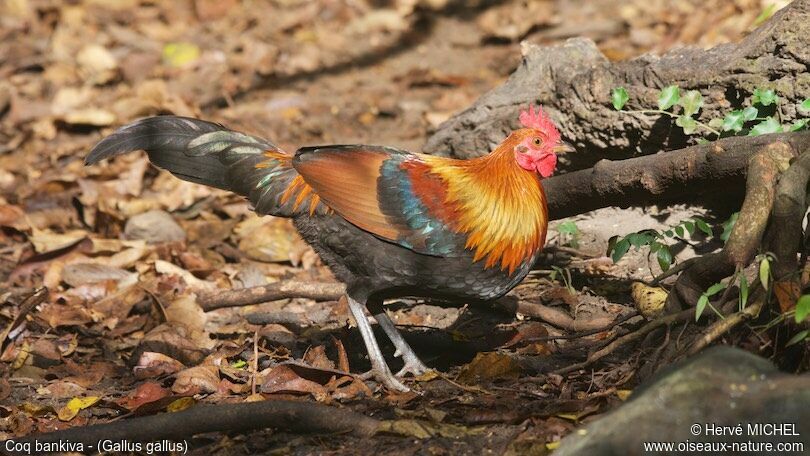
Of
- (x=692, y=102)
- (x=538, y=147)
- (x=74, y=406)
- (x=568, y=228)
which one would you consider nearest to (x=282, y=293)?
(x=74, y=406)

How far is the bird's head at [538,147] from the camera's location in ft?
16.7

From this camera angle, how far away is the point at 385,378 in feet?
16.4

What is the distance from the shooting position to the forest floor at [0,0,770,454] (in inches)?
185

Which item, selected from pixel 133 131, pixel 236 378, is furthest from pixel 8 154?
pixel 236 378

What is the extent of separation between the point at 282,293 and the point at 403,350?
1.13 m

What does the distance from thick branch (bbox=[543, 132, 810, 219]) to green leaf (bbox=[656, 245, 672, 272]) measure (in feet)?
0.94

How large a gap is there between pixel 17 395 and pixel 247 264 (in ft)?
7.56

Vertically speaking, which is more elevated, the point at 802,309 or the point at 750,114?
the point at 750,114

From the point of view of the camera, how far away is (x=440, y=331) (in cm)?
553

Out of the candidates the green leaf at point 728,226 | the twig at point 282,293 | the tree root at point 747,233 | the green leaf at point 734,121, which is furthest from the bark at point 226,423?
the green leaf at point 734,121

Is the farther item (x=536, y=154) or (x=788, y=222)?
(x=536, y=154)

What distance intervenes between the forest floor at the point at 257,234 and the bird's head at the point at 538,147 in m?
0.92

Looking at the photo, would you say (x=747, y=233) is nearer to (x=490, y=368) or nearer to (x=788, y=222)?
(x=788, y=222)

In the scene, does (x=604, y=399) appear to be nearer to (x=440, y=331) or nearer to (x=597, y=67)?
(x=440, y=331)
